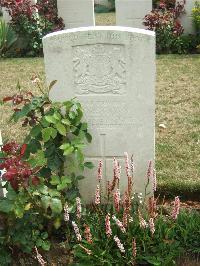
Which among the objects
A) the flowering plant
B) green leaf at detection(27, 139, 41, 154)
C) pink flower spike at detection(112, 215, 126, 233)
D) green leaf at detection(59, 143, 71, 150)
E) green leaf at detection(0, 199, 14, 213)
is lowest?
the flowering plant

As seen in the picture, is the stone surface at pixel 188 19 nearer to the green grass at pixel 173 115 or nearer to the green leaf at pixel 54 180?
the green grass at pixel 173 115

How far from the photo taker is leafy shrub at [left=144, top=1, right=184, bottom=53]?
837 cm

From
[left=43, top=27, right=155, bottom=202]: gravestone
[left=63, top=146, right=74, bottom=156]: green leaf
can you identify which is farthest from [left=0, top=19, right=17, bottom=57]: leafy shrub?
[left=63, top=146, right=74, bottom=156]: green leaf

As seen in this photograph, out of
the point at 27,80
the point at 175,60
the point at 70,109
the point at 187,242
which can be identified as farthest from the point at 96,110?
the point at 175,60

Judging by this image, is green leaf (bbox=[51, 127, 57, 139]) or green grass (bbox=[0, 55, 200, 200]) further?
green grass (bbox=[0, 55, 200, 200])

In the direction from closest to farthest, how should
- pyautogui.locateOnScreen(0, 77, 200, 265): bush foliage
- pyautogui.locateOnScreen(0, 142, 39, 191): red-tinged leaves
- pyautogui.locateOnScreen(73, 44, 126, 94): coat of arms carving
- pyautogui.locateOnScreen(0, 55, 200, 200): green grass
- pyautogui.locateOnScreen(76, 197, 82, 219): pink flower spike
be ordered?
pyautogui.locateOnScreen(0, 142, 39, 191): red-tinged leaves → pyautogui.locateOnScreen(0, 77, 200, 265): bush foliage → pyautogui.locateOnScreen(76, 197, 82, 219): pink flower spike → pyautogui.locateOnScreen(73, 44, 126, 94): coat of arms carving → pyautogui.locateOnScreen(0, 55, 200, 200): green grass

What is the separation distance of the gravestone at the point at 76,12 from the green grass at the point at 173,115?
1.06m

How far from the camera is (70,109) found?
3.34 meters

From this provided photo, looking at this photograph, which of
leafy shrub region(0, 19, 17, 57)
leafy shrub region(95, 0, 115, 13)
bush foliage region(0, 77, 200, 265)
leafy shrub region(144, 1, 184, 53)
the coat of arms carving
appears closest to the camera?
bush foliage region(0, 77, 200, 265)

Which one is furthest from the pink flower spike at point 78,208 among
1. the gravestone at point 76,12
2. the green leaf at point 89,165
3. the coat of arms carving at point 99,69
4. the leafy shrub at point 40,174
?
the gravestone at point 76,12

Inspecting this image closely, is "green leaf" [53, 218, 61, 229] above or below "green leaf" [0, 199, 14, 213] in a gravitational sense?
below

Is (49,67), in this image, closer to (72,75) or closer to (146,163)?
(72,75)

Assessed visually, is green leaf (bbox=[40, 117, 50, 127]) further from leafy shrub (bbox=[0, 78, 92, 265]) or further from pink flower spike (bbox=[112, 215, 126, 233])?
pink flower spike (bbox=[112, 215, 126, 233])

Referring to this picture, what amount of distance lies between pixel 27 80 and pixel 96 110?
4136mm
